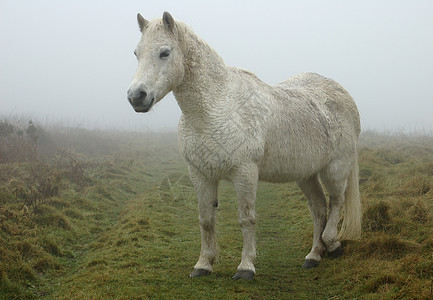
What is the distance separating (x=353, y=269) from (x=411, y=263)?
0.86 meters

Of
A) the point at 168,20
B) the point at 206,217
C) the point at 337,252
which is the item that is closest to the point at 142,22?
the point at 168,20

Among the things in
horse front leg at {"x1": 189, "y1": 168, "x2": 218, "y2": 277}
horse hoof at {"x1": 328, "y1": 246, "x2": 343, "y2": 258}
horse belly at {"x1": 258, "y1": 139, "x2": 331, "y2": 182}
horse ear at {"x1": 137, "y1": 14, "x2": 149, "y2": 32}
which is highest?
horse ear at {"x1": 137, "y1": 14, "x2": 149, "y2": 32}

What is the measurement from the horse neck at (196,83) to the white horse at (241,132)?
0.01 m

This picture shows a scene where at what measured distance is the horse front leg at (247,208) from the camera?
4703mm

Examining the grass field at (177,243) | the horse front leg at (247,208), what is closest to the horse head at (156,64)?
the horse front leg at (247,208)

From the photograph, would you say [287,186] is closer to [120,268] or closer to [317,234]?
[317,234]

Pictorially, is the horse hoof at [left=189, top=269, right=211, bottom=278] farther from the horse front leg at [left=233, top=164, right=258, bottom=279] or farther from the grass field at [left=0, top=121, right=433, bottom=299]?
the horse front leg at [left=233, top=164, right=258, bottom=279]

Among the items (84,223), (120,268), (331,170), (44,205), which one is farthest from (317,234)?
(44,205)

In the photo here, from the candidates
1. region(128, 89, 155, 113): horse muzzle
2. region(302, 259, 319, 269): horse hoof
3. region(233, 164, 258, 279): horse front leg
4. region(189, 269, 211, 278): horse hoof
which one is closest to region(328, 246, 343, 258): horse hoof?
region(302, 259, 319, 269): horse hoof

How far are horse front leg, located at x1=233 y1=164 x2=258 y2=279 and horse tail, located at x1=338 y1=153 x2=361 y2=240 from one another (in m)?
1.81

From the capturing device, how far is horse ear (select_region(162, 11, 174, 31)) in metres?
4.37

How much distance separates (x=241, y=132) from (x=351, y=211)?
2612 millimetres

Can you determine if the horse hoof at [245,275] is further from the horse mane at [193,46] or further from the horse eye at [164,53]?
the horse eye at [164,53]

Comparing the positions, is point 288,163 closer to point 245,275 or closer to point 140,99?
point 245,275
